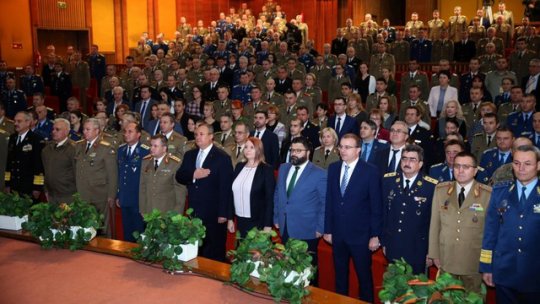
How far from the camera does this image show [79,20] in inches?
748

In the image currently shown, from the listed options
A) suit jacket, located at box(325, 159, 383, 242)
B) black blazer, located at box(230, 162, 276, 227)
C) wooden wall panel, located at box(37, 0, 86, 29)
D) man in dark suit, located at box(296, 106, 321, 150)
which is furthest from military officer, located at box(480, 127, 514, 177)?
wooden wall panel, located at box(37, 0, 86, 29)

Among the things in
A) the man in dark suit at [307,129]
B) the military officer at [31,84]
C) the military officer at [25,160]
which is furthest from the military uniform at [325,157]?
the military officer at [31,84]

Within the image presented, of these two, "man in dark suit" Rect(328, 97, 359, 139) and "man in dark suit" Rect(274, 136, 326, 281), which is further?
"man in dark suit" Rect(328, 97, 359, 139)

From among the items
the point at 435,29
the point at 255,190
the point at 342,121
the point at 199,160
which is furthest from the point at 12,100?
the point at 435,29

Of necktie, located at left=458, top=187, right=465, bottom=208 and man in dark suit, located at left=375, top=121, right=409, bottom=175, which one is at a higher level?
man in dark suit, located at left=375, top=121, right=409, bottom=175

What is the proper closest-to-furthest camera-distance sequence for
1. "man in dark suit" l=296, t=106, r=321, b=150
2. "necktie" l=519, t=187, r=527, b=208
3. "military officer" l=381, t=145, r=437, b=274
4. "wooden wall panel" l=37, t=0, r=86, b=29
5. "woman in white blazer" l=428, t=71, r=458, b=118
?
"necktie" l=519, t=187, r=527, b=208 → "military officer" l=381, t=145, r=437, b=274 → "man in dark suit" l=296, t=106, r=321, b=150 → "woman in white blazer" l=428, t=71, r=458, b=118 → "wooden wall panel" l=37, t=0, r=86, b=29

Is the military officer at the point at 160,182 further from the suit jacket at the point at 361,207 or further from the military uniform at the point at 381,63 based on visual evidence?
the military uniform at the point at 381,63

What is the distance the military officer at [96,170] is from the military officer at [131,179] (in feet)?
0.28

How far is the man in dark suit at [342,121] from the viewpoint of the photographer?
7238mm

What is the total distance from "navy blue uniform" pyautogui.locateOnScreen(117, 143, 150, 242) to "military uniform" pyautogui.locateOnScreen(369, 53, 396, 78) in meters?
7.14

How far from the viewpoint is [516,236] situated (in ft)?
11.1

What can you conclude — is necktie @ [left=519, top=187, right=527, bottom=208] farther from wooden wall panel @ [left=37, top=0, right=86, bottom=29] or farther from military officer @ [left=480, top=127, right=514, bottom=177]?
wooden wall panel @ [left=37, top=0, right=86, bottom=29]

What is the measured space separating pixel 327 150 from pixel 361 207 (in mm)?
1506

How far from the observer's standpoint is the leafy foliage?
4.02 m
